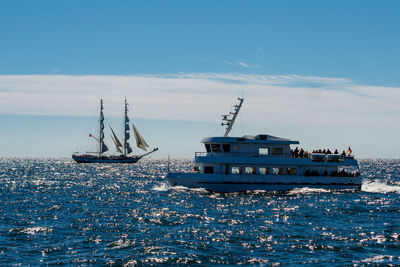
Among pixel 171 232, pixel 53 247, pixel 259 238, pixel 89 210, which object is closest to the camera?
pixel 53 247

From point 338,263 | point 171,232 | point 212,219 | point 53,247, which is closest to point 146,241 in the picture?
point 171,232

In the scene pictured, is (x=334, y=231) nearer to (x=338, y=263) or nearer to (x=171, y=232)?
(x=338, y=263)

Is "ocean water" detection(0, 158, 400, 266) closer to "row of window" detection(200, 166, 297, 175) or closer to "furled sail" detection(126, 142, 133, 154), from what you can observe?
"row of window" detection(200, 166, 297, 175)

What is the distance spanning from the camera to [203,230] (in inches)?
1048

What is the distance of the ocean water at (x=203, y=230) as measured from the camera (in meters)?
21.0

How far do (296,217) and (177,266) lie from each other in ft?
44.4

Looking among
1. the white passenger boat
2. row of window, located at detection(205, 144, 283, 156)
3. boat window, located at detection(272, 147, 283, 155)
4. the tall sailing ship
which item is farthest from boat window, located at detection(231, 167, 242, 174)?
the tall sailing ship

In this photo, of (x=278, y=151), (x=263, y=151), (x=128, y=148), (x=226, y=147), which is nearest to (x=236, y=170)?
(x=226, y=147)

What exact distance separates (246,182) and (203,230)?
18.1m

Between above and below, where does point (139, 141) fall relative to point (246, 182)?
Answer: above

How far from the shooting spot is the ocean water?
20984 mm

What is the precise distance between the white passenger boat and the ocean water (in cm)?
180

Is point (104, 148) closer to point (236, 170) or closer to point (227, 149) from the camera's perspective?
point (236, 170)

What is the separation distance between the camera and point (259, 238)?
2462cm
